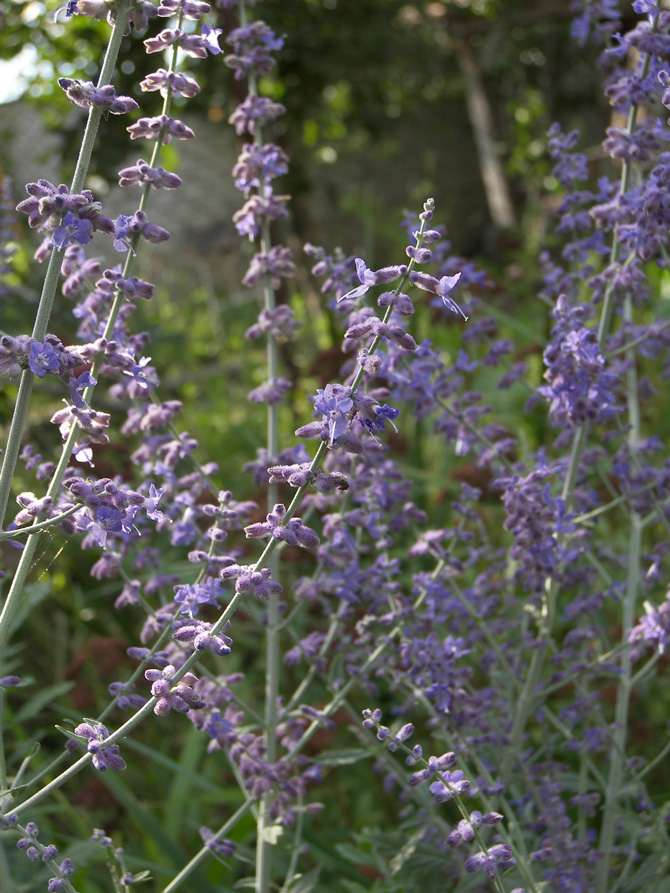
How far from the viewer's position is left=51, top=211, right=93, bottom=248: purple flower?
1338 mm

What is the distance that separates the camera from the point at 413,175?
13.6 metres

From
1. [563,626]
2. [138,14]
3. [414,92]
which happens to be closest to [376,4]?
[414,92]

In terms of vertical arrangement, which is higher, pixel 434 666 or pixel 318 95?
pixel 318 95

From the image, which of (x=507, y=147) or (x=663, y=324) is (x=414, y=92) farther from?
(x=663, y=324)

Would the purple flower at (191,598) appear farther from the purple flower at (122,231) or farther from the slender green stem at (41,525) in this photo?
the purple flower at (122,231)

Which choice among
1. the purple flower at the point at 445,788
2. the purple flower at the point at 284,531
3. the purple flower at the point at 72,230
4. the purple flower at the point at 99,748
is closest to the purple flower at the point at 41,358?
the purple flower at the point at 72,230

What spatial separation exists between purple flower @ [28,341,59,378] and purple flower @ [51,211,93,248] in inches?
5.9

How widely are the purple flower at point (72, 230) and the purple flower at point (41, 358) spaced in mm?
150

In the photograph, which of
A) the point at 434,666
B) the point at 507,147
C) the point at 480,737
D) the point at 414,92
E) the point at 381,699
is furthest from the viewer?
the point at 507,147

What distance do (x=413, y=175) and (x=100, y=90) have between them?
1281cm

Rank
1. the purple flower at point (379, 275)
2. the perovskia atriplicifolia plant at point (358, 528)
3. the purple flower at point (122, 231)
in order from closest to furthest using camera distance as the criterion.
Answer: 1. the purple flower at point (379, 275)
2. the perovskia atriplicifolia plant at point (358, 528)
3. the purple flower at point (122, 231)

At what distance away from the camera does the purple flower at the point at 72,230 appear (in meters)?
1.34

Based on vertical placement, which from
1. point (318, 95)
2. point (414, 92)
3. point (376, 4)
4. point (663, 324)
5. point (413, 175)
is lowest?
point (663, 324)

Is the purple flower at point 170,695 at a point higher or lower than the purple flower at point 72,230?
lower
